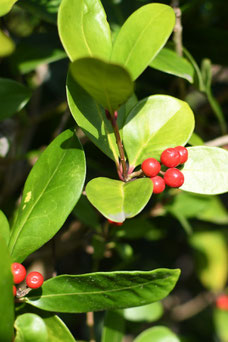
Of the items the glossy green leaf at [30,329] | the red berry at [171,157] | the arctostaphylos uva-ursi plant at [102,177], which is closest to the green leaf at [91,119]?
the arctostaphylos uva-ursi plant at [102,177]

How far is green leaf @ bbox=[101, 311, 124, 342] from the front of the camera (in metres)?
1.16

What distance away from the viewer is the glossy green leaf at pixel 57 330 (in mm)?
852

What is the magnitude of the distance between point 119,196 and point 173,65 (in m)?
0.40

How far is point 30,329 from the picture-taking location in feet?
2.56

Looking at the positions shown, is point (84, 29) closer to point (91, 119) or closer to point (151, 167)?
point (91, 119)

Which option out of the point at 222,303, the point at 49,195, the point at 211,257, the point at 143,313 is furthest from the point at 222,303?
the point at 49,195

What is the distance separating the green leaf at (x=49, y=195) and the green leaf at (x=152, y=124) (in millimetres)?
114

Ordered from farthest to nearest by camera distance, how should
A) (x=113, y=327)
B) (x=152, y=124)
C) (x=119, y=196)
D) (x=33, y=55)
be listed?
(x=33, y=55), (x=113, y=327), (x=152, y=124), (x=119, y=196)

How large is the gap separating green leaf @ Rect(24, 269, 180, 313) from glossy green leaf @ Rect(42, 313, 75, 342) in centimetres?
4

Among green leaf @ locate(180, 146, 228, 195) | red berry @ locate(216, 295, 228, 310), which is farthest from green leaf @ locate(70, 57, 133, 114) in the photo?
red berry @ locate(216, 295, 228, 310)

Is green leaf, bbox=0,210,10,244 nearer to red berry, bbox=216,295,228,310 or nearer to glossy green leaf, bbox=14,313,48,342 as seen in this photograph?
glossy green leaf, bbox=14,313,48,342

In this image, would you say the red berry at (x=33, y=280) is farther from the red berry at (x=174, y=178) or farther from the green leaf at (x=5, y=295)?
the red berry at (x=174, y=178)

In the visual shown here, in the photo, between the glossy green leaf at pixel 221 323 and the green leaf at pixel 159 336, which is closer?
the green leaf at pixel 159 336

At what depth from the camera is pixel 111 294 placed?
0.82m
